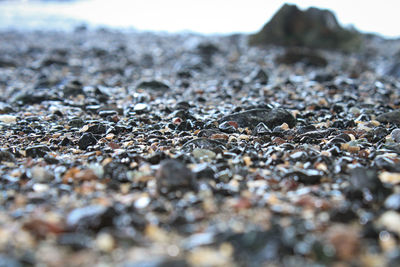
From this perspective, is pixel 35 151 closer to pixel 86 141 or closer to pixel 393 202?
pixel 86 141

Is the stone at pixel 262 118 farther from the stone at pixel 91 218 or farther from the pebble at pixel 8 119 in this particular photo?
the pebble at pixel 8 119

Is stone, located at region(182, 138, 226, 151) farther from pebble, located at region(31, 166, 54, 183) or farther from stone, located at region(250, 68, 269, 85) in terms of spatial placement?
stone, located at region(250, 68, 269, 85)

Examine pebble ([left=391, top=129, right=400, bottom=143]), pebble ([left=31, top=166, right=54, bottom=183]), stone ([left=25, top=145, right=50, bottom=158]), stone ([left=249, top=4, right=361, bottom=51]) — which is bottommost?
stone ([left=25, top=145, right=50, bottom=158])

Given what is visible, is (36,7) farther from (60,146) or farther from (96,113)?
(60,146)

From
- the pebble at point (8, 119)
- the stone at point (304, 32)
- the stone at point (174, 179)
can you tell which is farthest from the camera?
the stone at point (304, 32)

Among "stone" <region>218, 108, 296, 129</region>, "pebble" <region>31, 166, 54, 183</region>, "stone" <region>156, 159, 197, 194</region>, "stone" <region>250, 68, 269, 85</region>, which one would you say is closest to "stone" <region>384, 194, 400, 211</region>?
"stone" <region>156, 159, 197, 194</region>

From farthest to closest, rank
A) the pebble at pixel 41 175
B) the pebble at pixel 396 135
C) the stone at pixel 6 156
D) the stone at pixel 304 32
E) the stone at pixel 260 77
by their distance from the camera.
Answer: the stone at pixel 304 32
the stone at pixel 260 77
the pebble at pixel 396 135
the stone at pixel 6 156
the pebble at pixel 41 175

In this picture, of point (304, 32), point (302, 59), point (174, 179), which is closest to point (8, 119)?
point (174, 179)

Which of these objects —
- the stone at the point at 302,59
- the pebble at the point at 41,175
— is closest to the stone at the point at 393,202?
the pebble at the point at 41,175

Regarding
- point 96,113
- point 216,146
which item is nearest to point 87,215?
point 216,146
